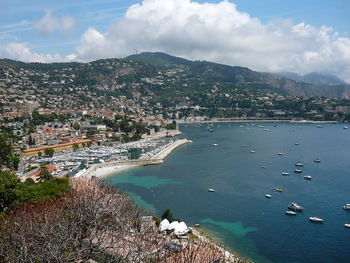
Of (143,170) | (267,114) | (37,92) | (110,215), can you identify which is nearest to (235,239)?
(110,215)

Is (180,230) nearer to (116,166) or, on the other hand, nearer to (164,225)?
(164,225)

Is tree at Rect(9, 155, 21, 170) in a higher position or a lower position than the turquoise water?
higher

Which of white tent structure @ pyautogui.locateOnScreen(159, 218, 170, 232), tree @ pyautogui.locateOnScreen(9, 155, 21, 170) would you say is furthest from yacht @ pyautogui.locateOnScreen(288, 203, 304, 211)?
tree @ pyautogui.locateOnScreen(9, 155, 21, 170)

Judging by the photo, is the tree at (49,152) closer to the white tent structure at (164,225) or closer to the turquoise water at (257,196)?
Result: the turquoise water at (257,196)

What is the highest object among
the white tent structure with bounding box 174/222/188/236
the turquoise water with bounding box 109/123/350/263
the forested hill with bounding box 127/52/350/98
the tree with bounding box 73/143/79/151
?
the forested hill with bounding box 127/52/350/98

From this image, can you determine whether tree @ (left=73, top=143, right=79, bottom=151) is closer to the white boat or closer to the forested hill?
the white boat

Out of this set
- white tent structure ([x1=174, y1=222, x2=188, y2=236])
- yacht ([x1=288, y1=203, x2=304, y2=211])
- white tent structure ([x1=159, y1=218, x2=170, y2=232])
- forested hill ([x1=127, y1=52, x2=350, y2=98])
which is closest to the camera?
white tent structure ([x1=174, y1=222, x2=188, y2=236])

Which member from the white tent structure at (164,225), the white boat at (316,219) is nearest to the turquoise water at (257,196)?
the white boat at (316,219)

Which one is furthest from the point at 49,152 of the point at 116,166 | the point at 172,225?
the point at 172,225
